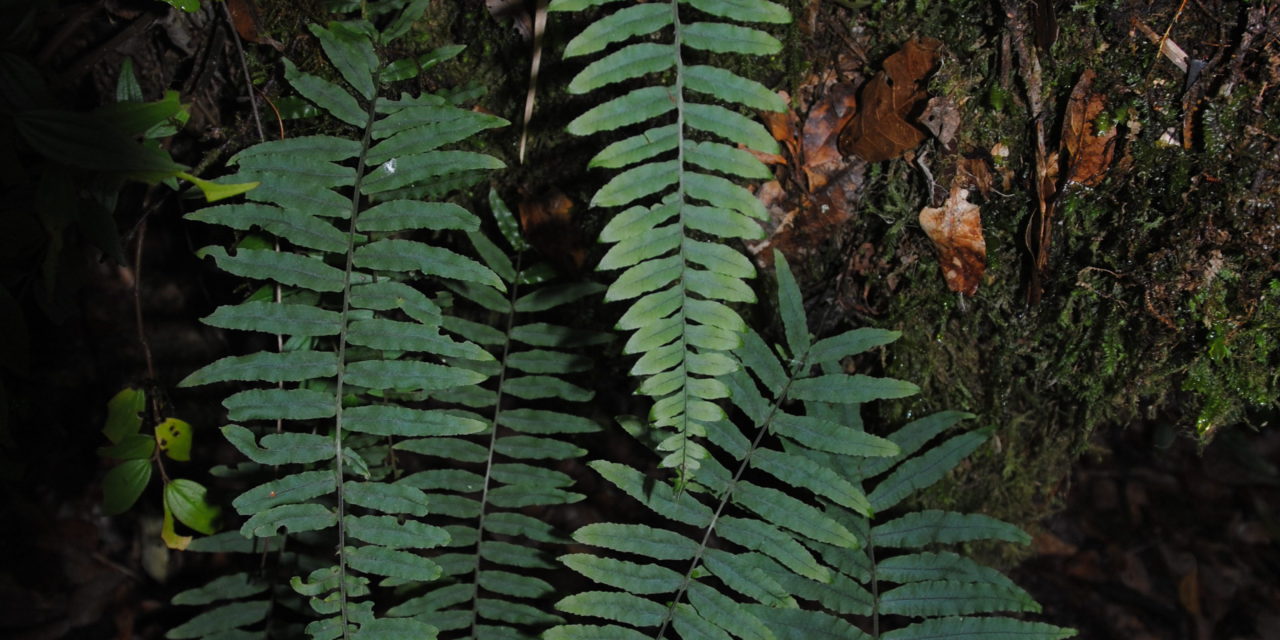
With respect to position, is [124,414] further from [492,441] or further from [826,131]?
[826,131]

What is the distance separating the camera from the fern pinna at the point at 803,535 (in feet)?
6.65

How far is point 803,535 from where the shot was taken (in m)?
2.14

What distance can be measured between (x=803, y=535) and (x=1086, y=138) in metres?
1.26

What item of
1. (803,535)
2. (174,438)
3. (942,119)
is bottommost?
(803,535)

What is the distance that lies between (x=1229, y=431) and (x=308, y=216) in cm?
450

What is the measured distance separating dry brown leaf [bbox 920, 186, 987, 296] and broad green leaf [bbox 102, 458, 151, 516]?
7.64 feet

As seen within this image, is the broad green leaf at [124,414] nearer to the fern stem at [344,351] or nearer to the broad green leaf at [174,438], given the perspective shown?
the broad green leaf at [174,438]

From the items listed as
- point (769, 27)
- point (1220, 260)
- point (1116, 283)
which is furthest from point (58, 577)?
point (1220, 260)

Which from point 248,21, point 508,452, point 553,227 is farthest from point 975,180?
point 248,21

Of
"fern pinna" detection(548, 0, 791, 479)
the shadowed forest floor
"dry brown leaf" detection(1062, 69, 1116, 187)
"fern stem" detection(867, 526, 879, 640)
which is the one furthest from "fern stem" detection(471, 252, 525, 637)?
"dry brown leaf" detection(1062, 69, 1116, 187)

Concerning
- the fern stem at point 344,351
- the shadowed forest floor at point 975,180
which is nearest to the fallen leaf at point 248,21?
the shadowed forest floor at point 975,180

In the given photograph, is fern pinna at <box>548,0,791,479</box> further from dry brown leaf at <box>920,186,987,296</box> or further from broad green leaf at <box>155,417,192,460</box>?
broad green leaf at <box>155,417,192,460</box>

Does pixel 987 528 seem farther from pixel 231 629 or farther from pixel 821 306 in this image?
pixel 231 629

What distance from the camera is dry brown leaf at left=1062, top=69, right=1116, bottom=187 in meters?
2.03
